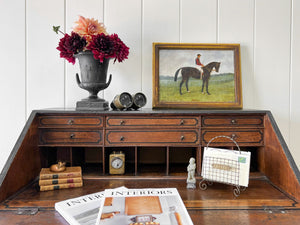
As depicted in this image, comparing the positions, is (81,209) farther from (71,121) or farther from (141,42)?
(141,42)

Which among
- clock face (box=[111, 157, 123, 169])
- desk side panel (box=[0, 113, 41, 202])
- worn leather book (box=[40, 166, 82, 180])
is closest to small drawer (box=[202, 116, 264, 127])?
clock face (box=[111, 157, 123, 169])

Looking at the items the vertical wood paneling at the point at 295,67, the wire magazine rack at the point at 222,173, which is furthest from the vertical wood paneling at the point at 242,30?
the wire magazine rack at the point at 222,173

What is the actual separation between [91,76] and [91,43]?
19cm

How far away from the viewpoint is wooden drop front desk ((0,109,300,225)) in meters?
1.09

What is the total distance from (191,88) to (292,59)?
77 centimetres

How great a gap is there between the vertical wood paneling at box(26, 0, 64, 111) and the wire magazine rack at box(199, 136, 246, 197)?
1.10m

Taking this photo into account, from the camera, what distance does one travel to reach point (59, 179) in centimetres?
119

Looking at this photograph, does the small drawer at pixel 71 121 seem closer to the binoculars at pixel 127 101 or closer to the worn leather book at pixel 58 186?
the binoculars at pixel 127 101

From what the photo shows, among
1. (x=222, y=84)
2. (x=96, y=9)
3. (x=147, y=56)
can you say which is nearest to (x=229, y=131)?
(x=222, y=84)

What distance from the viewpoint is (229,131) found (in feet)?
4.34

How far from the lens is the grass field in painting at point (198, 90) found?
1.63 metres

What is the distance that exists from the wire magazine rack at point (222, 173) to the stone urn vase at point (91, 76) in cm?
65

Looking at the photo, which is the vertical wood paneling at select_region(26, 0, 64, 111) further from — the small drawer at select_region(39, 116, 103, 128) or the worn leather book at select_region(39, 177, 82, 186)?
the worn leather book at select_region(39, 177, 82, 186)

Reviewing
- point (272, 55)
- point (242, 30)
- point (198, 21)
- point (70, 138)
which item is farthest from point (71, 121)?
A: point (272, 55)
